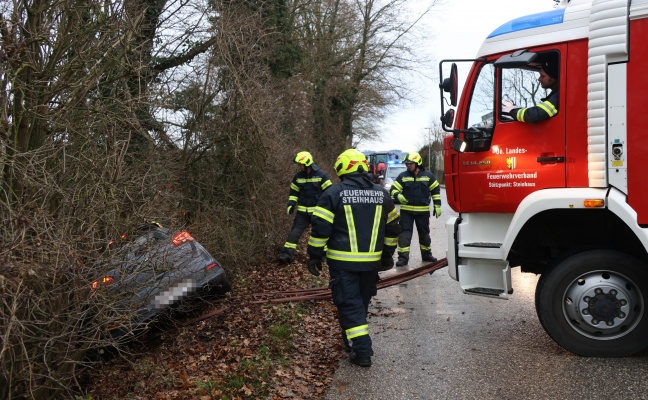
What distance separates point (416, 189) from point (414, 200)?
193 mm

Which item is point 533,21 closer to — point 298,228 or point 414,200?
point 414,200

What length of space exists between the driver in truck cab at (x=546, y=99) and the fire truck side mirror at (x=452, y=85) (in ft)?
2.14

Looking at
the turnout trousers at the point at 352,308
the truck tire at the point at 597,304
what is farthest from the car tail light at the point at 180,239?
the truck tire at the point at 597,304

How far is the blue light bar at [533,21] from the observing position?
18.4 feet

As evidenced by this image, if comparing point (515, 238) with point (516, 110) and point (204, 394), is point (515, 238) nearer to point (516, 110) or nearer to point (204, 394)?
point (516, 110)

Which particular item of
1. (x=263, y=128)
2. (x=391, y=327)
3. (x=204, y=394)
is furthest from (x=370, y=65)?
(x=204, y=394)

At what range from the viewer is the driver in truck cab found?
5551 millimetres

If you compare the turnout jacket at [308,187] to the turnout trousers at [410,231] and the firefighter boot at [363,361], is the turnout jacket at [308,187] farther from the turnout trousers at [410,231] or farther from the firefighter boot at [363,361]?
the firefighter boot at [363,361]

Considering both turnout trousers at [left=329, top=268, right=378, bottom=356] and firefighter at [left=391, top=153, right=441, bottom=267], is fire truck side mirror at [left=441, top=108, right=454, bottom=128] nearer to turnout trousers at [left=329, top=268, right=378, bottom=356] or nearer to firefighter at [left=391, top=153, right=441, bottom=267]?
turnout trousers at [left=329, top=268, right=378, bottom=356]

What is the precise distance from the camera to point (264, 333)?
20.7 ft

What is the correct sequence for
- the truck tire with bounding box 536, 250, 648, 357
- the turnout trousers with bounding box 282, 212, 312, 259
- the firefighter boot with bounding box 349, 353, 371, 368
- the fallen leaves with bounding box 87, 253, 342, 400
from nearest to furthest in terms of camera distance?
the fallen leaves with bounding box 87, 253, 342, 400
the truck tire with bounding box 536, 250, 648, 357
the firefighter boot with bounding box 349, 353, 371, 368
the turnout trousers with bounding box 282, 212, 312, 259

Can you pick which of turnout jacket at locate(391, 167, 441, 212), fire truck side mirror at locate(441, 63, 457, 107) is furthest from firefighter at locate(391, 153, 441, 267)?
fire truck side mirror at locate(441, 63, 457, 107)

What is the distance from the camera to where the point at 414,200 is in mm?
10703

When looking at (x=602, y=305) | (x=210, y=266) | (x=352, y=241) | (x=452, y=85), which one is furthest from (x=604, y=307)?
(x=210, y=266)
